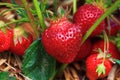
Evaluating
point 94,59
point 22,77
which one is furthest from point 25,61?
point 94,59

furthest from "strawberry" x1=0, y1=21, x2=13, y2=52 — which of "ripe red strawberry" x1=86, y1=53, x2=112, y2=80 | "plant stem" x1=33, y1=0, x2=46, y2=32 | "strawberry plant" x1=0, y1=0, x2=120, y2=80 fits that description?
"ripe red strawberry" x1=86, y1=53, x2=112, y2=80

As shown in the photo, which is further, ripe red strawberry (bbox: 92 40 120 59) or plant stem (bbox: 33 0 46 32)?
ripe red strawberry (bbox: 92 40 120 59)

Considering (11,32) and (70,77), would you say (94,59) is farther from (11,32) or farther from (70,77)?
(11,32)

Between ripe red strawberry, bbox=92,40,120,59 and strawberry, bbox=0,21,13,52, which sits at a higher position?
strawberry, bbox=0,21,13,52

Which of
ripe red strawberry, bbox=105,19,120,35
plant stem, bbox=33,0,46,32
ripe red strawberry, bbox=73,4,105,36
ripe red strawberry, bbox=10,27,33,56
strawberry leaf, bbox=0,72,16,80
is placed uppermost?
plant stem, bbox=33,0,46,32

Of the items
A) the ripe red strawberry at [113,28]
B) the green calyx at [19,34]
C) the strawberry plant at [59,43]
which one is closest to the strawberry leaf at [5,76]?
the strawberry plant at [59,43]

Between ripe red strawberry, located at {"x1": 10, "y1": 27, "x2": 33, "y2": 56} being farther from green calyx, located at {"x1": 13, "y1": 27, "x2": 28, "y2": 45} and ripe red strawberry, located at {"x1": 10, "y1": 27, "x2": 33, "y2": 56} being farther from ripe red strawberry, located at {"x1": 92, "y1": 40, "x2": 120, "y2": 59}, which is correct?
ripe red strawberry, located at {"x1": 92, "y1": 40, "x2": 120, "y2": 59}

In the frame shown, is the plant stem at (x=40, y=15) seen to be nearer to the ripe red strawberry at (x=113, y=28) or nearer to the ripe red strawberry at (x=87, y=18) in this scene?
the ripe red strawberry at (x=87, y=18)
